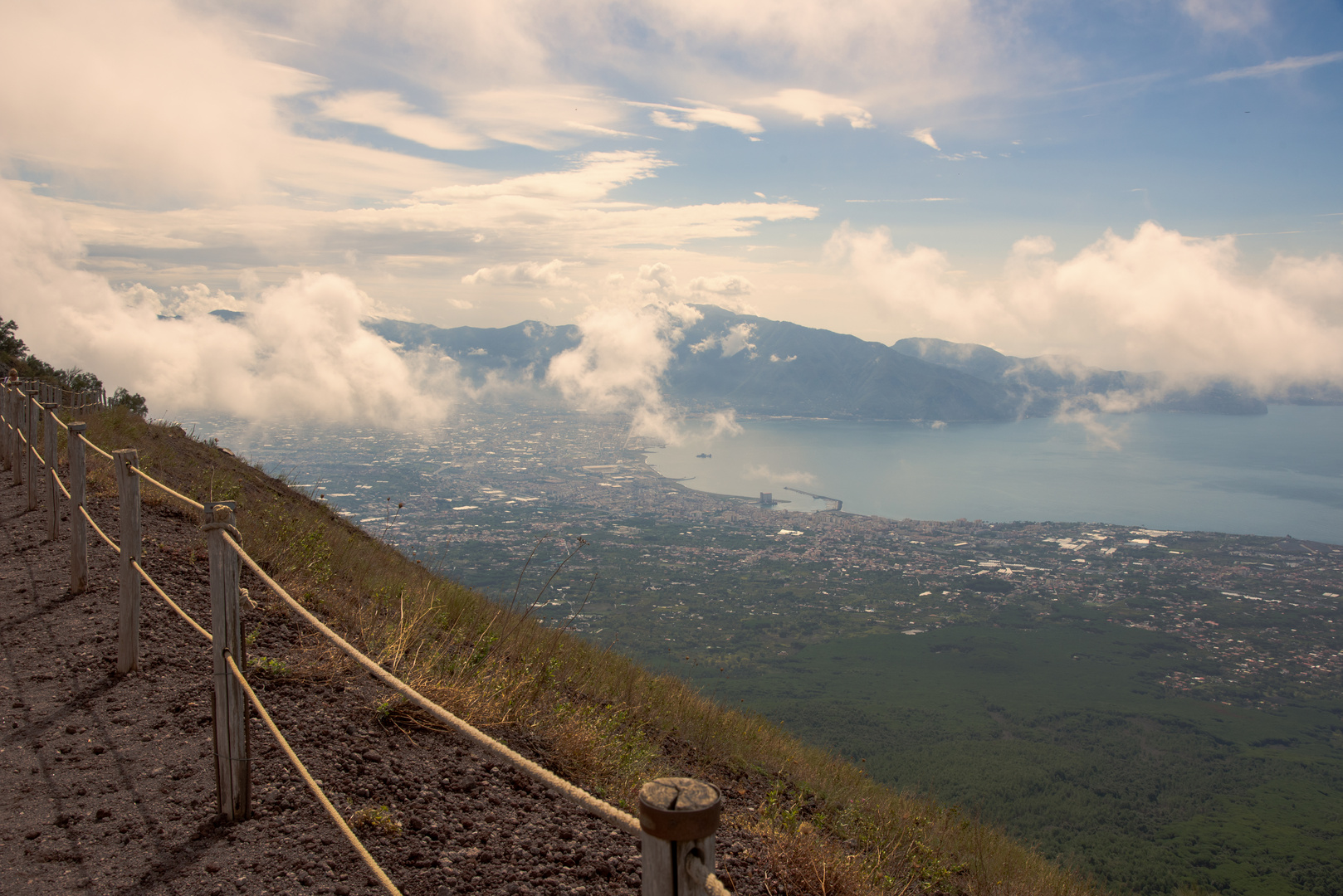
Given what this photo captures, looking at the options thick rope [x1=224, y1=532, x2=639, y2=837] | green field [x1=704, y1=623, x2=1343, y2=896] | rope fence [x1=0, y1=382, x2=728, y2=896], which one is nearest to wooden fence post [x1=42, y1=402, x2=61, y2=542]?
rope fence [x1=0, y1=382, x2=728, y2=896]

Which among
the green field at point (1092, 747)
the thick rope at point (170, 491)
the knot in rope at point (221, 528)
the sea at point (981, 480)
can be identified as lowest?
the green field at point (1092, 747)

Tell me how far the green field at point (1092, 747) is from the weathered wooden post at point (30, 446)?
2142cm

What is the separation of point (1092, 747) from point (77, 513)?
4836 centimetres

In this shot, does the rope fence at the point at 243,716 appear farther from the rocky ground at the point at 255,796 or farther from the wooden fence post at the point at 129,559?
the rocky ground at the point at 255,796

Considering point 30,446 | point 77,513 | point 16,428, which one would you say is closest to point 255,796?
point 77,513

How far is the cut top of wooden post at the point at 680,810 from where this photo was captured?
1232 millimetres

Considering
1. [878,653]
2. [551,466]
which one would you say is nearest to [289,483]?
[878,653]

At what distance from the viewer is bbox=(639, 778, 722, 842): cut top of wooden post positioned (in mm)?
1232

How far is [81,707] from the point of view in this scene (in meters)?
4.25

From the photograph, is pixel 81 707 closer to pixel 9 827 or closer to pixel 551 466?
pixel 9 827

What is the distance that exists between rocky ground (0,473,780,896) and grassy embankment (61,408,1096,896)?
0.99 feet

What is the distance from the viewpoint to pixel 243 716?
10.0 feet

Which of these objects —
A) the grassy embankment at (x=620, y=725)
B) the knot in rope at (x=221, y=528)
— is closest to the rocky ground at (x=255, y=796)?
the grassy embankment at (x=620, y=725)

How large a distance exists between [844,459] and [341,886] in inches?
7762
